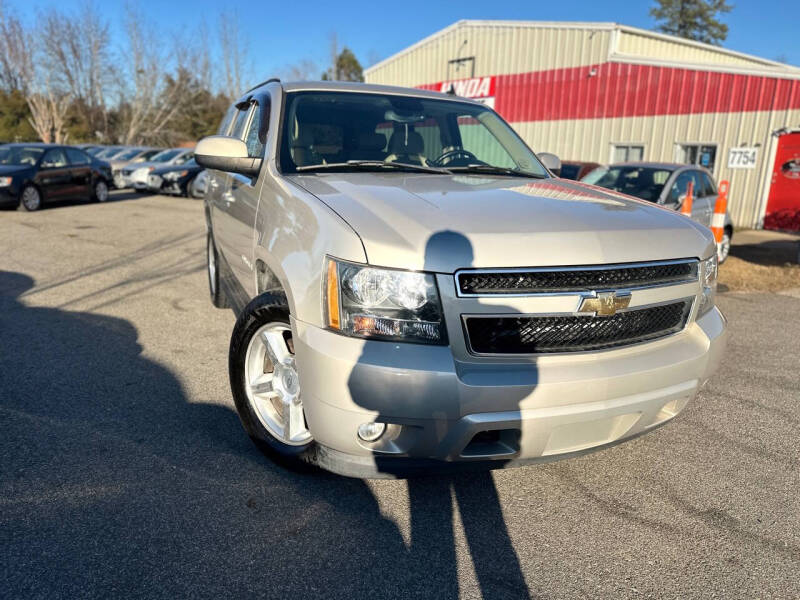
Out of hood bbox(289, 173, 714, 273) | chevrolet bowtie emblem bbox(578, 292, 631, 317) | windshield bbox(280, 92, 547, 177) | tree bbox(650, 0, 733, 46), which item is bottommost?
chevrolet bowtie emblem bbox(578, 292, 631, 317)

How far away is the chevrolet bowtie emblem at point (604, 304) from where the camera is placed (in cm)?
225

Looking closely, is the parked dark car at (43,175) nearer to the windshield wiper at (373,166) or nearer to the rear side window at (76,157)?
the rear side window at (76,157)

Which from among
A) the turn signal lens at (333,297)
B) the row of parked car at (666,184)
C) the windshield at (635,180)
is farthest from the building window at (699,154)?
the turn signal lens at (333,297)

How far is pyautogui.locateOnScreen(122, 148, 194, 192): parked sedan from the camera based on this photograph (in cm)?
1830

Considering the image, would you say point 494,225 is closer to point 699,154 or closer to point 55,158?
point 55,158

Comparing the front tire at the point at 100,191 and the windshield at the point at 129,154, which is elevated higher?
the windshield at the point at 129,154

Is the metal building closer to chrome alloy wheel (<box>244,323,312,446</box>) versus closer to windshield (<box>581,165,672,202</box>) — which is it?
windshield (<box>581,165,672,202</box>)

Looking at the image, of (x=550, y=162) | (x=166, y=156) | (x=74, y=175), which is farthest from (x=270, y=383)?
(x=166, y=156)

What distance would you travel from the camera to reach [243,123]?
14.6 feet

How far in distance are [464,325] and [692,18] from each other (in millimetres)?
62027

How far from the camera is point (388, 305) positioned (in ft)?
7.11

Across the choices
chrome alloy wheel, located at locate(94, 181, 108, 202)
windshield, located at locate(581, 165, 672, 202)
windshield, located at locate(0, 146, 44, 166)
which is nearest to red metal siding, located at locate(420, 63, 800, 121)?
windshield, located at locate(581, 165, 672, 202)

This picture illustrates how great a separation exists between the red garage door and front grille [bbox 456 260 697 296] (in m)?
15.4

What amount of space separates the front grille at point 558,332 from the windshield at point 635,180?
6.83 meters
